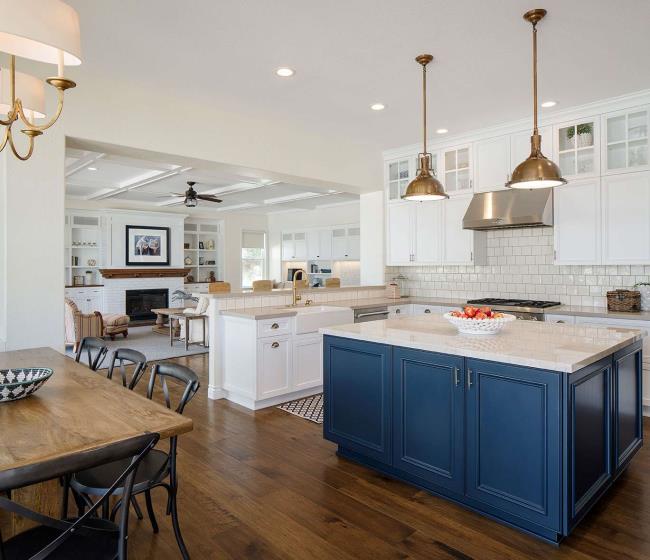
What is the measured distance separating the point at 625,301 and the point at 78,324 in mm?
7293

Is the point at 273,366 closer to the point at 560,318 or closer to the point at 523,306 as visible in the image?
the point at 523,306

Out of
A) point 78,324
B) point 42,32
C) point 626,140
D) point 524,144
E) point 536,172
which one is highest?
point 524,144

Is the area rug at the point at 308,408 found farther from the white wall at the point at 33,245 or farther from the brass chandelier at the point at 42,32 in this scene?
the brass chandelier at the point at 42,32

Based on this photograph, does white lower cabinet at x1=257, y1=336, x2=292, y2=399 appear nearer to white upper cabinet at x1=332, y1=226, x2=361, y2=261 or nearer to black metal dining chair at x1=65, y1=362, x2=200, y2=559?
black metal dining chair at x1=65, y1=362, x2=200, y2=559

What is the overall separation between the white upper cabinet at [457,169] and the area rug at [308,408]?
9.56 feet

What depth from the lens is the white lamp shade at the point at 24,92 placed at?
2.29 metres

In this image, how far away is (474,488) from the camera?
2465 millimetres

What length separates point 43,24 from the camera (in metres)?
1.54

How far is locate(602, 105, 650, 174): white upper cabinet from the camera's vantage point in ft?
13.9

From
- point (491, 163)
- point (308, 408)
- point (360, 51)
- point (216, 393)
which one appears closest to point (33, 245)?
point (216, 393)

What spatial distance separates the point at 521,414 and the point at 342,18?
248cm

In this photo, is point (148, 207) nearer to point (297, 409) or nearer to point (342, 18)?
point (297, 409)

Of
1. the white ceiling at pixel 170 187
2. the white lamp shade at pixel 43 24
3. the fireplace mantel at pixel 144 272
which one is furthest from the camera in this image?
the fireplace mantel at pixel 144 272

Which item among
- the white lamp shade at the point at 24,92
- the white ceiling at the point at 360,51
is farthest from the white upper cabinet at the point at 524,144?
the white lamp shade at the point at 24,92
